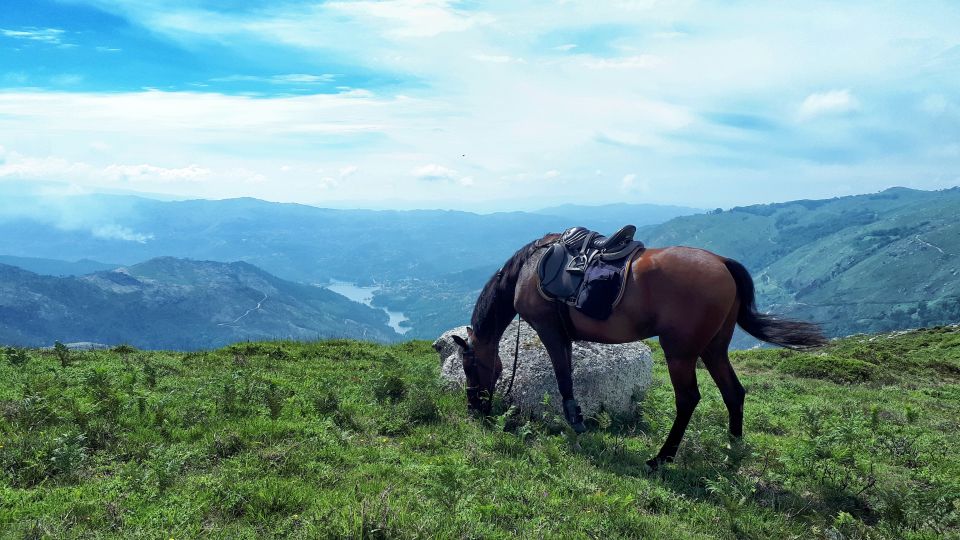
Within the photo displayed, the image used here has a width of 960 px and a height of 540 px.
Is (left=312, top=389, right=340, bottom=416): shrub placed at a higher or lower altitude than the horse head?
lower

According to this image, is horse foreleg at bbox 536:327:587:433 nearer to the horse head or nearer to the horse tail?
the horse head

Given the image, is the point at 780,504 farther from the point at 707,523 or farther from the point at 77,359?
the point at 77,359

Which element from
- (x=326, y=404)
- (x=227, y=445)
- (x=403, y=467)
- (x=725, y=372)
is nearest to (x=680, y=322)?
(x=725, y=372)

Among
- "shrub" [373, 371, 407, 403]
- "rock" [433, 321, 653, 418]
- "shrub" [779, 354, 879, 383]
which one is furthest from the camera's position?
"shrub" [779, 354, 879, 383]

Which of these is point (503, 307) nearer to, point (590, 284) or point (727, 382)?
point (590, 284)

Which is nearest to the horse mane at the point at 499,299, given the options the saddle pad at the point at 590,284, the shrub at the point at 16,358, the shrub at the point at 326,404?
the saddle pad at the point at 590,284

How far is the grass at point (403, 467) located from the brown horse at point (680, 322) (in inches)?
34.1

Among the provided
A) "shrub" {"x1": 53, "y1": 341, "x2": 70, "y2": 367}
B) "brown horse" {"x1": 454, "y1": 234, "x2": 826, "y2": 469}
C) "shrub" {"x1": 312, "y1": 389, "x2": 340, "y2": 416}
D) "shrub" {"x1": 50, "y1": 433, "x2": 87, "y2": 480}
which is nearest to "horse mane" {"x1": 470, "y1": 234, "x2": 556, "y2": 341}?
"brown horse" {"x1": 454, "y1": 234, "x2": 826, "y2": 469}

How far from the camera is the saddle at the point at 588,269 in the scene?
336 inches

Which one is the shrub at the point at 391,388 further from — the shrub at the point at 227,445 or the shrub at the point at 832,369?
the shrub at the point at 832,369

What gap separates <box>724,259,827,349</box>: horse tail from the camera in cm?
815

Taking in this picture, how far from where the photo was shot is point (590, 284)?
8570mm

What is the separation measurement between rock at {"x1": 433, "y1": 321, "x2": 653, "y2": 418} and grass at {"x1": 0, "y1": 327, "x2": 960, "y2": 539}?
413mm

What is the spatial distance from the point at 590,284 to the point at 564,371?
1.72 m
